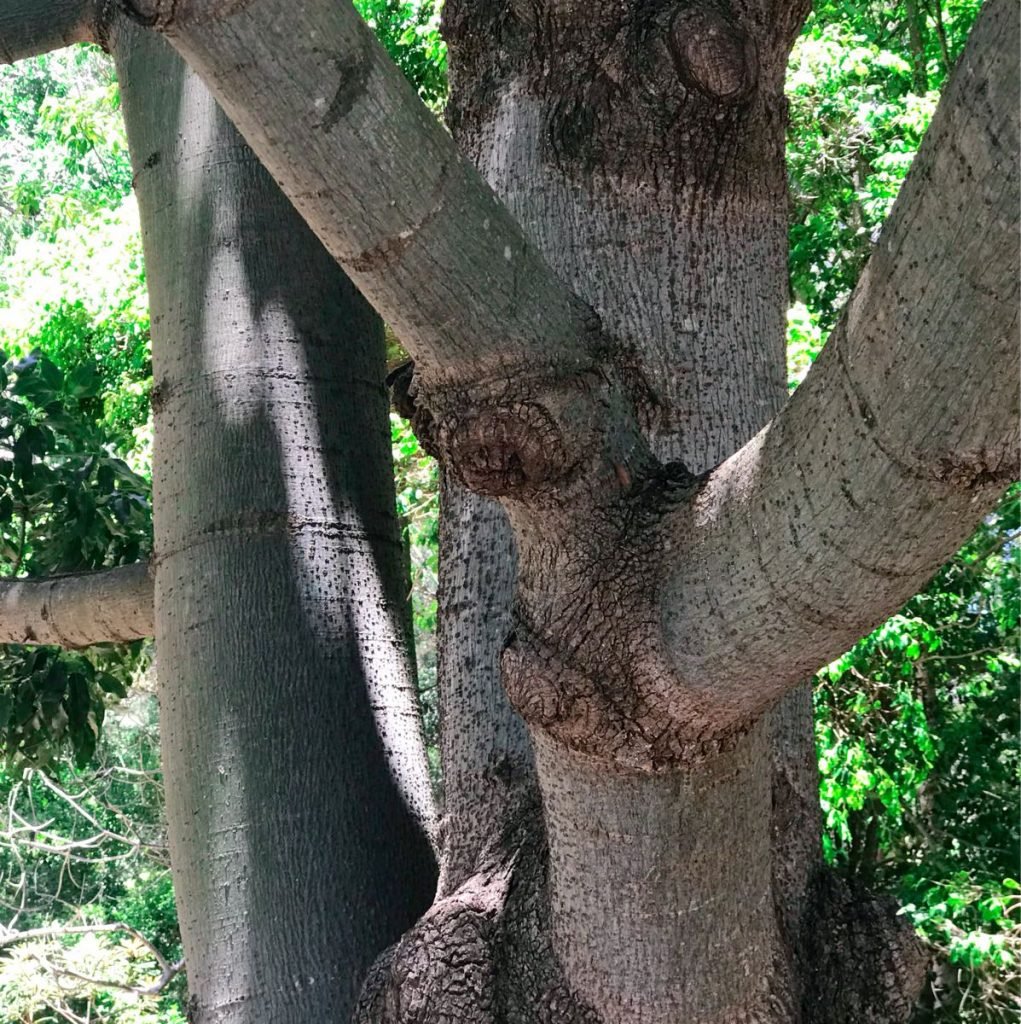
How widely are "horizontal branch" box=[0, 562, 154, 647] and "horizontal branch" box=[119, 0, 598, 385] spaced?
1.04 metres

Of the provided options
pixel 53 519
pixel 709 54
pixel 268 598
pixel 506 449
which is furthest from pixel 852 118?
pixel 506 449

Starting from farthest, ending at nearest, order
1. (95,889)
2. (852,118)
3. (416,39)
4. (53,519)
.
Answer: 1. (95,889)
2. (852,118)
3. (416,39)
4. (53,519)

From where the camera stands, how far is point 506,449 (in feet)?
3.74

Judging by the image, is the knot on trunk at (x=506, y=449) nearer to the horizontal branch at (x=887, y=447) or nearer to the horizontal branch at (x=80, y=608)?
the horizontal branch at (x=887, y=447)

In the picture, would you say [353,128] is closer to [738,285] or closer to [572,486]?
[572,486]

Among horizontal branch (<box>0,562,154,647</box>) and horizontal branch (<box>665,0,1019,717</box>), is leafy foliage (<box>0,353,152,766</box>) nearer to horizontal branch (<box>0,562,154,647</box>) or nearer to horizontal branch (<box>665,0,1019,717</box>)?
horizontal branch (<box>0,562,154,647</box>)

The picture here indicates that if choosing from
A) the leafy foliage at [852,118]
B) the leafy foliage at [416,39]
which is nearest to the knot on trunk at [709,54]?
the leafy foliage at [416,39]

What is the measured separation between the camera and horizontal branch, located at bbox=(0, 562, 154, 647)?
2.04m

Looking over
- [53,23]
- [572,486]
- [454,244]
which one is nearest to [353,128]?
[454,244]

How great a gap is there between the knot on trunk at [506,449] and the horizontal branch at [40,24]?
1347 mm

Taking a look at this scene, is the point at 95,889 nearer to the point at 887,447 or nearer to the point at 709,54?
the point at 709,54

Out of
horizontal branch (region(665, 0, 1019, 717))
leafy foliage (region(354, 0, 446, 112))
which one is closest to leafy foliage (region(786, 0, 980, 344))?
leafy foliage (region(354, 0, 446, 112))

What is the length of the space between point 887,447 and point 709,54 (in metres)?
0.76

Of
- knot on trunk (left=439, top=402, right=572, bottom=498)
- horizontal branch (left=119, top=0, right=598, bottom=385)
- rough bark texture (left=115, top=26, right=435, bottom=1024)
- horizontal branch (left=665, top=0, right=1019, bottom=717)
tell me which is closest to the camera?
horizontal branch (left=665, top=0, right=1019, bottom=717)
